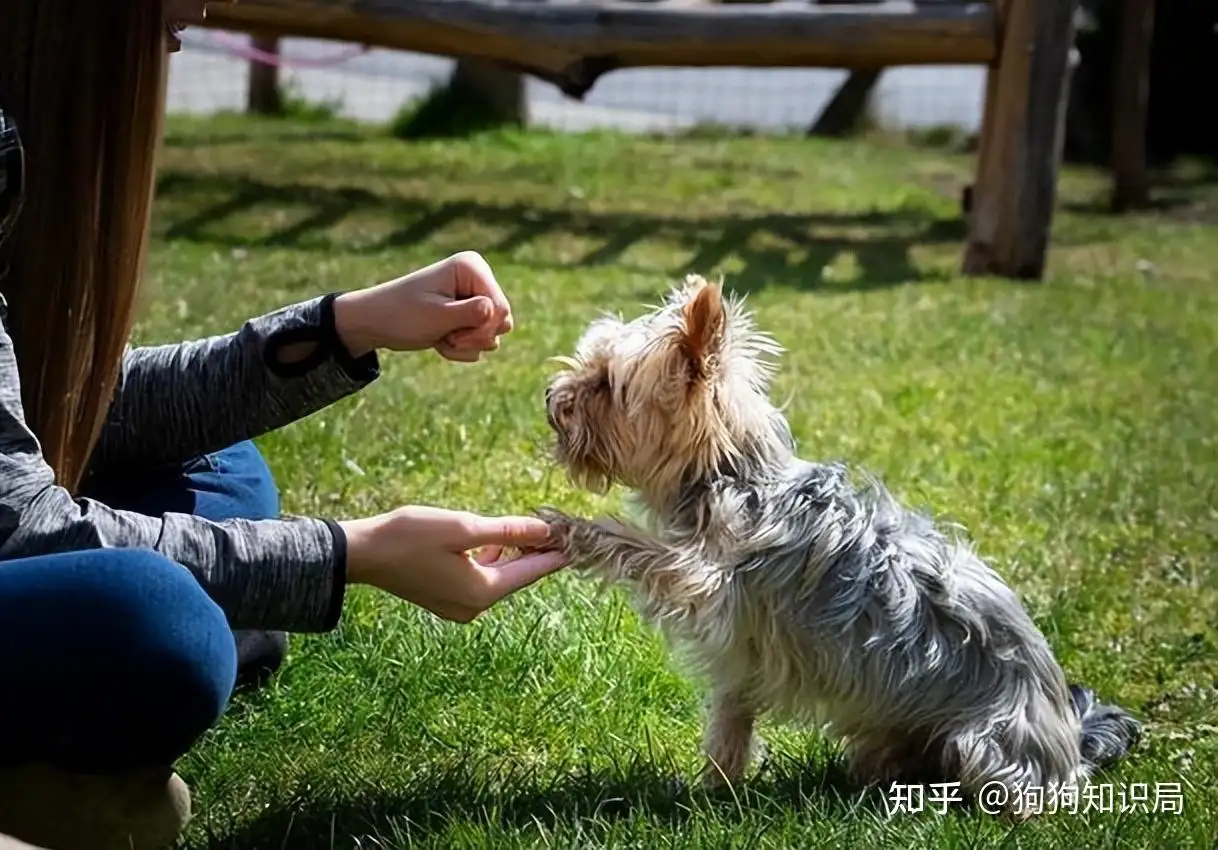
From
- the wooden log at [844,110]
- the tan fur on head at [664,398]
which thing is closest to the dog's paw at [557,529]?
the tan fur on head at [664,398]

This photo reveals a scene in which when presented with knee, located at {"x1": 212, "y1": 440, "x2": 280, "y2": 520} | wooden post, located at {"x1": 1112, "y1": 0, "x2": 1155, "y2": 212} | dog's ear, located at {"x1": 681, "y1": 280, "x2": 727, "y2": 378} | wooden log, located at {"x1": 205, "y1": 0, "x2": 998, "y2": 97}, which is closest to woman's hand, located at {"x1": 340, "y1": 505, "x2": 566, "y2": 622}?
dog's ear, located at {"x1": 681, "y1": 280, "x2": 727, "y2": 378}

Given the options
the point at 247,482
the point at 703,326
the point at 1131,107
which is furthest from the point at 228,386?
the point at 1131,107

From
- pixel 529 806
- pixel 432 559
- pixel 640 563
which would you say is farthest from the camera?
pixel 640 563

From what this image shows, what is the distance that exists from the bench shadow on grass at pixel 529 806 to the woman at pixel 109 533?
0.41 m

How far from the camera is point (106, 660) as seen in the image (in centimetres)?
242

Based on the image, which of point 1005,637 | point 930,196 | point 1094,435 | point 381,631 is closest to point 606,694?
point 381,631

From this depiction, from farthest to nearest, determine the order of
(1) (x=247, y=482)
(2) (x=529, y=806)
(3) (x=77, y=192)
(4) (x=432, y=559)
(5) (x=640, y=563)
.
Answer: (1) (x=247, y=482) < (5) (x=640, y=563) < (2) (x=529, y=806) < (4) (x=432, y=559) < (3) (x=77, y=192)

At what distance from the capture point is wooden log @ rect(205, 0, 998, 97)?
917 centimetres

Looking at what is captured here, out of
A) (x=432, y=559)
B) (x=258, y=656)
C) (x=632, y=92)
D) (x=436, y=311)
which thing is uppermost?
(x=436, y=311)

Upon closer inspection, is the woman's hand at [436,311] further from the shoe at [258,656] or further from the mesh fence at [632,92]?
the mesh fence at [632,92]

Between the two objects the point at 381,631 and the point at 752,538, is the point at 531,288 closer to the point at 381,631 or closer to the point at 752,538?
the point at 381,631

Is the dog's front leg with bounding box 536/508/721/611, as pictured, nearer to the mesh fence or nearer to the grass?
the grass

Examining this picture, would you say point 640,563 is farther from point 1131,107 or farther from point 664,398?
point 1131,107

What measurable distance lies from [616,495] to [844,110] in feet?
37.3
